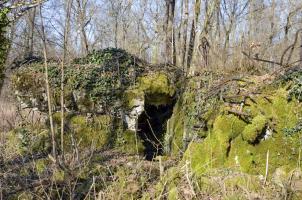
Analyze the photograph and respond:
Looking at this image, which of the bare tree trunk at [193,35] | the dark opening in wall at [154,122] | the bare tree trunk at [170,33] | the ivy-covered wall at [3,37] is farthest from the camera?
the bare tree trunk at [170,33]

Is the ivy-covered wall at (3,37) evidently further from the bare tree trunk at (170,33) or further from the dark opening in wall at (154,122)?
the bare tree trunk at (170,33)

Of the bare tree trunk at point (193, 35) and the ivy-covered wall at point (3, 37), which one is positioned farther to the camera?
the bare tree trunk at point (193, 35)

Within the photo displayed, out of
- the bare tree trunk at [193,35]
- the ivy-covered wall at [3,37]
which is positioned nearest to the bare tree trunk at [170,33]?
the bare tree trunk at [193,35]

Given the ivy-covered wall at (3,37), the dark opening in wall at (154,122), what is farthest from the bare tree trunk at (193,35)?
the ivy-covered wall at (3,37)

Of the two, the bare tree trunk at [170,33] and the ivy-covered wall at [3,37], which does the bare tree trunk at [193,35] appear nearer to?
the bare tree trunk at [170,33]

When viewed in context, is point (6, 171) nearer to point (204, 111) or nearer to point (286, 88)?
point (204, 111)

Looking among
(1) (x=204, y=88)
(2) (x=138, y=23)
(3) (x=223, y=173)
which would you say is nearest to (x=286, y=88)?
(1) (x=204, y=88)

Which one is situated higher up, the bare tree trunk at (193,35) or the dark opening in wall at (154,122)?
the bare tree trunk at (193,35)

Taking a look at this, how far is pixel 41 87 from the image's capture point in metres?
11.3

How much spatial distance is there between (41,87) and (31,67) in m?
0.74

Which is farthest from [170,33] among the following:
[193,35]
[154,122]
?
[154,122]

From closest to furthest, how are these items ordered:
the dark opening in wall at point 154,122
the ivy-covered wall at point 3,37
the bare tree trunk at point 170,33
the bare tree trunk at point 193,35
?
the ivy-covered wall at point 3,37 < the dark opening in wall at point 154,122 < the bare tree trunk at point 193,35 < the bare tree trunk at point 170,33

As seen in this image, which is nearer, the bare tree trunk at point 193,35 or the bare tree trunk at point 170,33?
the bare tree trunk at point 193,35

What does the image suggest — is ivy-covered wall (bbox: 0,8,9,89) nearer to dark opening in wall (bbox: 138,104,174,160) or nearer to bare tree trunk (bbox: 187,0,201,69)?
dark opening in wall (bbox: 138,104,174,160)
